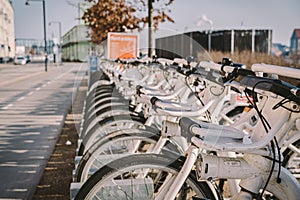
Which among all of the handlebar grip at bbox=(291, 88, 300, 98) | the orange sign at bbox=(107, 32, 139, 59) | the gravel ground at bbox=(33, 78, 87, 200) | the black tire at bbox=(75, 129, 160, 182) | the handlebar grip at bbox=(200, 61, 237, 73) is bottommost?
the gravel ground at bbox=(33, 78, 87, 200)

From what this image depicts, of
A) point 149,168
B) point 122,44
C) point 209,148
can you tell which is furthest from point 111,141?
point 122,44

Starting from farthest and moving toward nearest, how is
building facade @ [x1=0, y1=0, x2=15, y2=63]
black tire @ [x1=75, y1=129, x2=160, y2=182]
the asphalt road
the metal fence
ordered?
building facade @ [x1=0, y1=0, x2=15, y2=63] < the metal fence < the asphalt road < black tire @ [x1=75, y1=129, x2=160, y2=182]

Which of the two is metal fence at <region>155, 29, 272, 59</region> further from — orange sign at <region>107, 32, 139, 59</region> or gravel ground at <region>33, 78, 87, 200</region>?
gravel ground at <region>33, 78, 87, 200</region>

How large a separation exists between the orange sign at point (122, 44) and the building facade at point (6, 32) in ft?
123

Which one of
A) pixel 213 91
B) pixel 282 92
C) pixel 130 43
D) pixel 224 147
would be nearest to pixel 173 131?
pixel 213 91

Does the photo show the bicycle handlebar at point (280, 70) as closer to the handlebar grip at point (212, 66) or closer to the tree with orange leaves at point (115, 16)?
the handlebar grip at point (212, 66)

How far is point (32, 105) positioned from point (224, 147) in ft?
25.8

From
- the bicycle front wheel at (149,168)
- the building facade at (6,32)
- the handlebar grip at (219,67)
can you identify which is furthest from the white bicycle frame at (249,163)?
the building facade at (6,32)

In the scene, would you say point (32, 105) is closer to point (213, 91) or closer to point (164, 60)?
point (164, 60)

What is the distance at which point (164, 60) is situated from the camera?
411 cm

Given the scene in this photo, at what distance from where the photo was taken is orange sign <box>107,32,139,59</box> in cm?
809

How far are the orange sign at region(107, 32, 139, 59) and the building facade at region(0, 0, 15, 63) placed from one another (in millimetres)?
37488

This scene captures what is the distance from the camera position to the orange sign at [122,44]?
26.6 feet

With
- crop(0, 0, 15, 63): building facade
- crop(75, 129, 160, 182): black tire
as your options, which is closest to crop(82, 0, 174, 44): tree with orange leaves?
crop(75, 129, 160, 182): black tire
